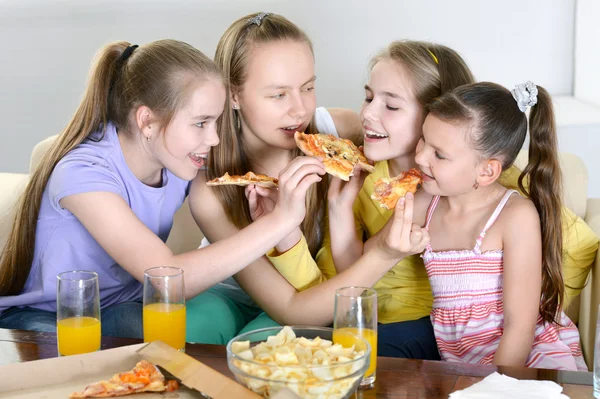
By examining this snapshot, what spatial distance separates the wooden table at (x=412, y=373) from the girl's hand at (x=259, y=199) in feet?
2.36

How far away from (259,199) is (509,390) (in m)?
1.16

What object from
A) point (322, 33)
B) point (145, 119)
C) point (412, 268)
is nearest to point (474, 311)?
point (412, 268)

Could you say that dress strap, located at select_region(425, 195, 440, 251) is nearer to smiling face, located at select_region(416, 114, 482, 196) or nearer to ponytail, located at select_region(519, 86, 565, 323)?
smiling face, located at select_region(416, 114, 482, 196)

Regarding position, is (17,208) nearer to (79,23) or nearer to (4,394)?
(4,394)

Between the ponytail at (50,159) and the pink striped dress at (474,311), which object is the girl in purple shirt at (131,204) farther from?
the pink striped dress at (474,311)

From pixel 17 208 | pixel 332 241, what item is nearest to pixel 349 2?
pixel 332 241

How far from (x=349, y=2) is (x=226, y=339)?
2.03m

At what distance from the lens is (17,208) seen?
237 cm

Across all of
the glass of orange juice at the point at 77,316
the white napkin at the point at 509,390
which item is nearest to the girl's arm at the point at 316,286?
the white napkin at the point at 509,390

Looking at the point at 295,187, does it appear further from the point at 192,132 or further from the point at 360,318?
the point at 360,318

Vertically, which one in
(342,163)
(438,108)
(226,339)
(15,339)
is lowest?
(226,339)

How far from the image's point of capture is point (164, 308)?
1562 millimetres

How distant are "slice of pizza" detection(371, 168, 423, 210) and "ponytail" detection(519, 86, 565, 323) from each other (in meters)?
0.33

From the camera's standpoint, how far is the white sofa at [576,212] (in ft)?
7.80
